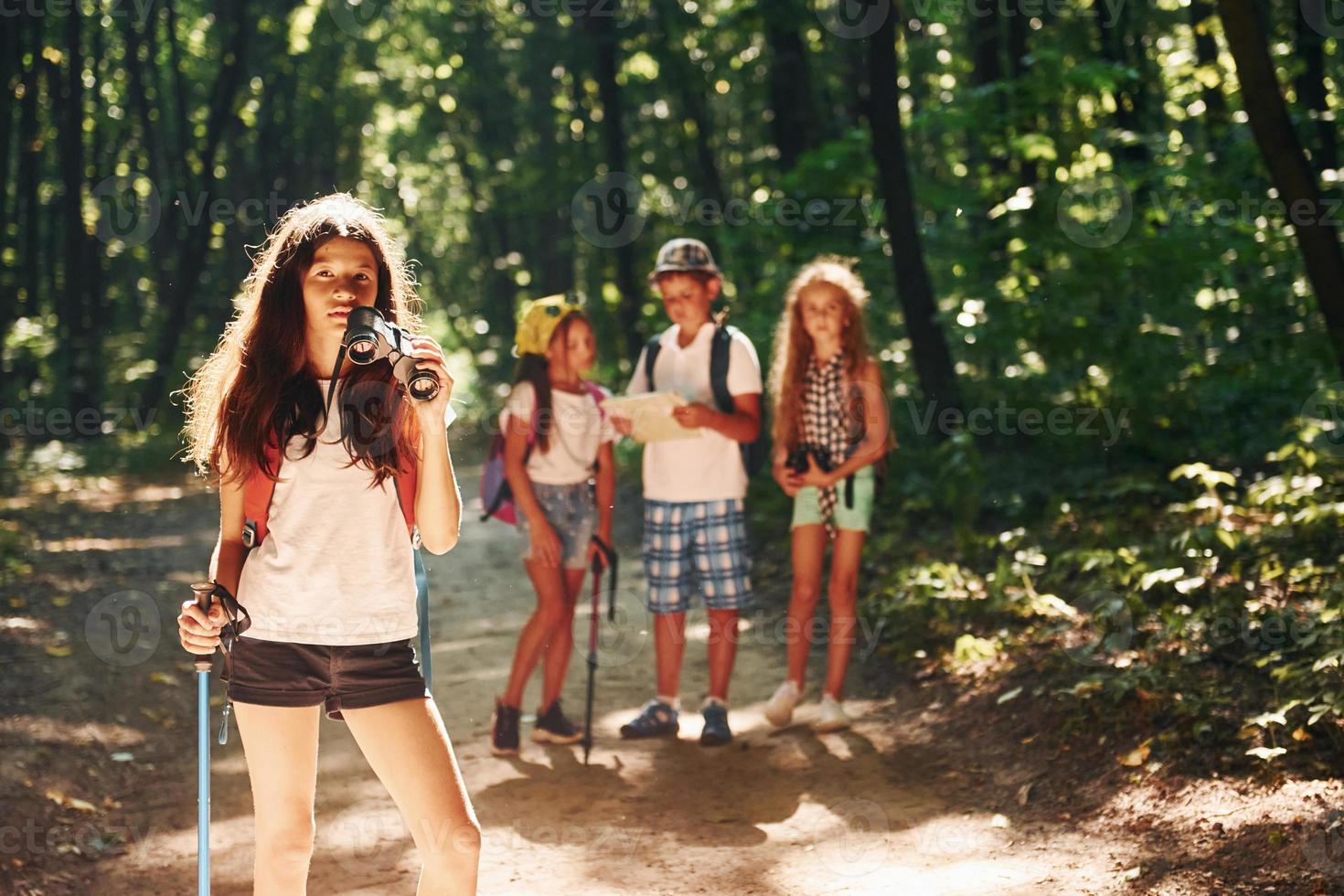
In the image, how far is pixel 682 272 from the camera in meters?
6.84

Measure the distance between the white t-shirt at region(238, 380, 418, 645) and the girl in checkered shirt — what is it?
3.91 meters

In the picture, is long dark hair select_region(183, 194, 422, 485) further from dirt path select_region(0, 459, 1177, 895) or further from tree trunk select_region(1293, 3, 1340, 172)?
tree trunk select_region(1293, 3, 1340, 172)

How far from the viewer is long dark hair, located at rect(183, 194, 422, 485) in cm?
335

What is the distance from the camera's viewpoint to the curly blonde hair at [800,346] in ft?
23.3

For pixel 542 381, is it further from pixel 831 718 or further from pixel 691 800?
pixel 831 718

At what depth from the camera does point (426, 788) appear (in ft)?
10.5

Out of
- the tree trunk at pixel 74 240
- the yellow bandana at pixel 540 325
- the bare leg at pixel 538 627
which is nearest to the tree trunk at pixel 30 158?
the tree trunk at pixel 74 240

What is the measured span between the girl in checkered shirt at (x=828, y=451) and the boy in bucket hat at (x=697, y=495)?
34 cm

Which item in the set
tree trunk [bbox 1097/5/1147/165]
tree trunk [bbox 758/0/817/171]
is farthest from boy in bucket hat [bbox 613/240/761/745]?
tree trunk [bbox 1097/5/1147/165]

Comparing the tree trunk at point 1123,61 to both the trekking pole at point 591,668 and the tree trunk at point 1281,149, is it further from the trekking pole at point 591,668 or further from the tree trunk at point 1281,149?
the trekking pole at point 591,668

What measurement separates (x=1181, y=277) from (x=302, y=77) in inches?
1025

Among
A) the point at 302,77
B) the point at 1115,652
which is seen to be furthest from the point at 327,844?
the point at 302,77

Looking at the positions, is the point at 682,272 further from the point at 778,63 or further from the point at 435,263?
the point at 435,263

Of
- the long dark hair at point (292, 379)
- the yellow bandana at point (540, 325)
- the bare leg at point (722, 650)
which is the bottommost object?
the bare leg at point (722, 650)
